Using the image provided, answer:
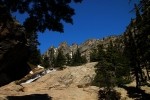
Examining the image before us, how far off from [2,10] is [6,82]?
35645mm

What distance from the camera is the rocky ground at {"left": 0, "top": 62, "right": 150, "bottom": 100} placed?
42750 millimetres

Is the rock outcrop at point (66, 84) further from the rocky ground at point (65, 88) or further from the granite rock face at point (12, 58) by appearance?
the granite rock face at point (12, 58)

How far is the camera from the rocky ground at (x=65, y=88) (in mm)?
42750

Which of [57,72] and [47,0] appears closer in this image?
[47,0]

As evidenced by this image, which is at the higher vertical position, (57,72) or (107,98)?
(57,72)

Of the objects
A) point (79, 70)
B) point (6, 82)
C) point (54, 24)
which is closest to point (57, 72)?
point (79, 70)

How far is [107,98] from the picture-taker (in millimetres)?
44000

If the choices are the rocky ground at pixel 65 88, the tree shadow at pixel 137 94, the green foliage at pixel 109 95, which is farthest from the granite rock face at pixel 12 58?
the tree shadow at pixel 137 94

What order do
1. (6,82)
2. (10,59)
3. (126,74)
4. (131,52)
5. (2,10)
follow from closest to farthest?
(2,10)
(10,59)
(6,82)
(131,52)
(126,74)

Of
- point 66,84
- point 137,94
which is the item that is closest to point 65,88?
point 66,84

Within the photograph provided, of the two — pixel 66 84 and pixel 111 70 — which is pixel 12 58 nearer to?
pixel 66 84

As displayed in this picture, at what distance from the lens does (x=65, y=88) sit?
158ft

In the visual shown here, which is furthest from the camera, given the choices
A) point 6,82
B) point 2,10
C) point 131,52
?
point 131,52

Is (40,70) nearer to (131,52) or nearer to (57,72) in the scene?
(57,72)
